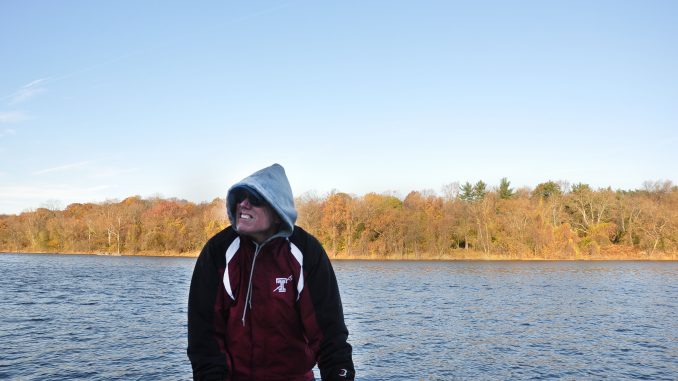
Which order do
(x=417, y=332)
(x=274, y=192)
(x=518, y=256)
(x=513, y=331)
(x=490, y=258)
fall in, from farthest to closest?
(x=490, y=258), (x=518, y=256), (x=513, y=331), (x=417, y=332), (x=274, y=192)

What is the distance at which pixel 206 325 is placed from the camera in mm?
3422

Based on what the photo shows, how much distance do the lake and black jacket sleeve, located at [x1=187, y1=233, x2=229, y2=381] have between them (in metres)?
14.7

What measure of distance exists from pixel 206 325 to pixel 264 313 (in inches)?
14.9

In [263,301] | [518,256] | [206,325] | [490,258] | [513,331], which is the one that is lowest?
[513,331]

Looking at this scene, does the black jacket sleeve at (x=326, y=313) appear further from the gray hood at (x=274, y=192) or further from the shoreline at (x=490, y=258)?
the shoreline at (x=490, y=258)

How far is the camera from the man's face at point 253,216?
3.40m

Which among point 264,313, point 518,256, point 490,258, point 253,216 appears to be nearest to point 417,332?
point 264,313

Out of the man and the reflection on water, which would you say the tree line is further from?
the man

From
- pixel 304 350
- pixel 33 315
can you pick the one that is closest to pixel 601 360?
pixel 304 350

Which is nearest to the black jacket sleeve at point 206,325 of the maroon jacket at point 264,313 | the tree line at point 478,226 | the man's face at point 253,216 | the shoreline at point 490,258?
the maroon jacket at point 264,313

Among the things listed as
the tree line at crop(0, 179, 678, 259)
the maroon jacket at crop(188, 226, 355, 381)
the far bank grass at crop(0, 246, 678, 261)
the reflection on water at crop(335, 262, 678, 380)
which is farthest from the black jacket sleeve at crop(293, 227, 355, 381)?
the far bank grass at crop(0, 246, 678, 261)

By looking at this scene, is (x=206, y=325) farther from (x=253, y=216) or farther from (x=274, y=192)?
(x=274, y=192)

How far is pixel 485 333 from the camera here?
2503 cm

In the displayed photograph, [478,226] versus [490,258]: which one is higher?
[478,226]
